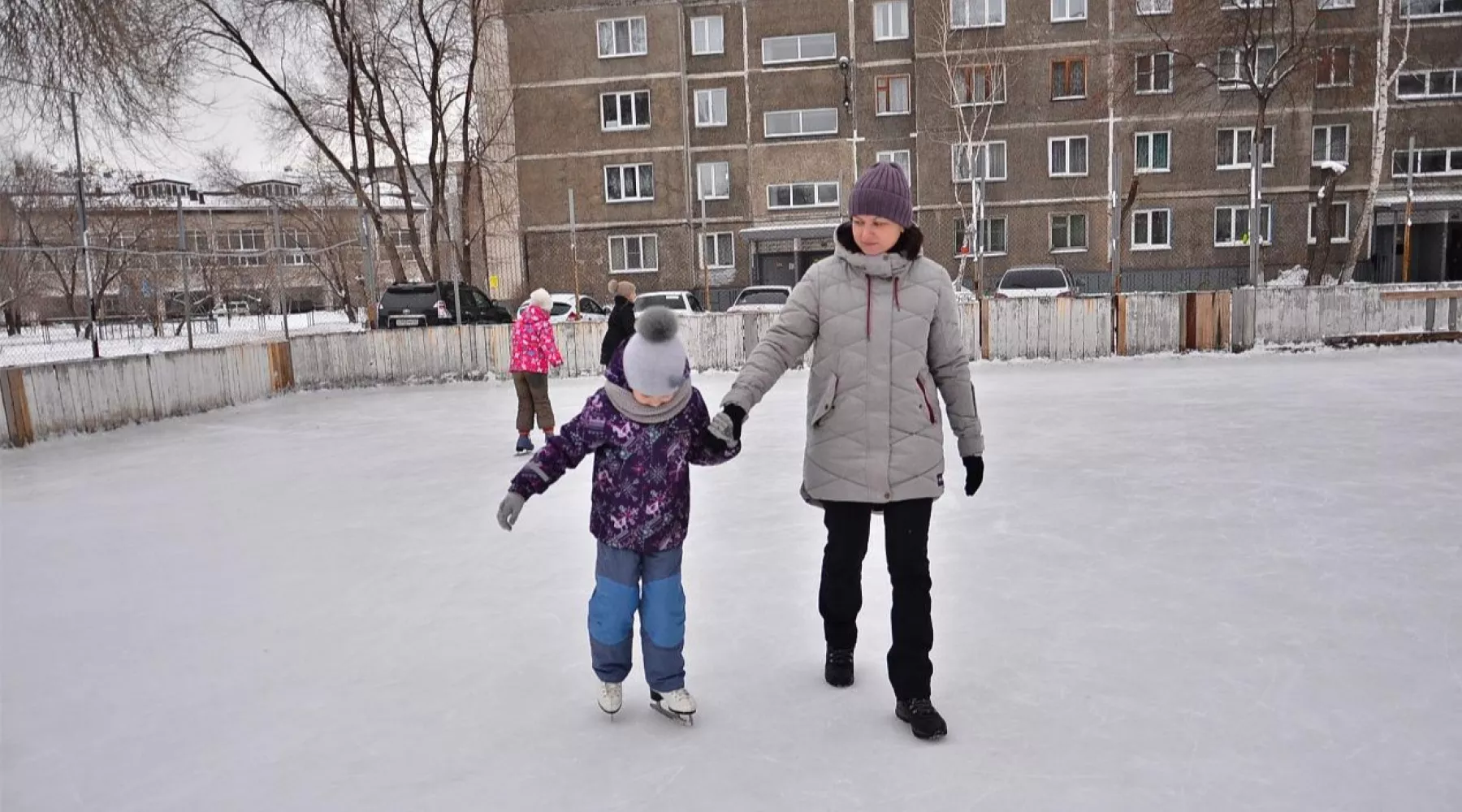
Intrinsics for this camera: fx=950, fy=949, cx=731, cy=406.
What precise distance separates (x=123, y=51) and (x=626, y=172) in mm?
19997

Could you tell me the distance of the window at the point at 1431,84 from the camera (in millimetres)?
26266

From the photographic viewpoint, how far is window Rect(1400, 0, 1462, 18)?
26.1m

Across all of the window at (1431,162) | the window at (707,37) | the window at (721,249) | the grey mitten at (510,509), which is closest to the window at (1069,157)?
the window at (1431,162)

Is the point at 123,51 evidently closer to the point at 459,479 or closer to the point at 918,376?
the point at 459,479

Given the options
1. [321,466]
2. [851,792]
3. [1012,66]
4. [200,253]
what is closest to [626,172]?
[1012,66]

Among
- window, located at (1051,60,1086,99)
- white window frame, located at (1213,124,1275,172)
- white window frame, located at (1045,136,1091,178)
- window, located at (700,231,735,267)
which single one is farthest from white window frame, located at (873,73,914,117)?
white window frame, located at (1213,124,1275,172)

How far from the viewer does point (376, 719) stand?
3078 mm

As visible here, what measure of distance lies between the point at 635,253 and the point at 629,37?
6317 mm

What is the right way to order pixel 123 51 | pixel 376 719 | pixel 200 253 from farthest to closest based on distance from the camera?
pixel 200 253
pixel 123 51
pixel 376 719

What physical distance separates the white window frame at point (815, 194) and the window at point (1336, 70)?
13.2 meters

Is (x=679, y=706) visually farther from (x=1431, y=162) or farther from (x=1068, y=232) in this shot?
(x=1431, y=162)

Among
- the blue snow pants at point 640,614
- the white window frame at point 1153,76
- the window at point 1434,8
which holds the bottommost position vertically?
the blue snow pants at point 640,614

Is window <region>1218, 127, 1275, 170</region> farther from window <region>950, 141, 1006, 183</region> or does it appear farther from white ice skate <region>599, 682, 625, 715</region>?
white ice skate <region>599, 682, 625, 715</region>

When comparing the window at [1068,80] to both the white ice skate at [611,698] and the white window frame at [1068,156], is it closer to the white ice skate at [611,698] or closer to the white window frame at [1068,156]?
the white window frame at [1068,156]
